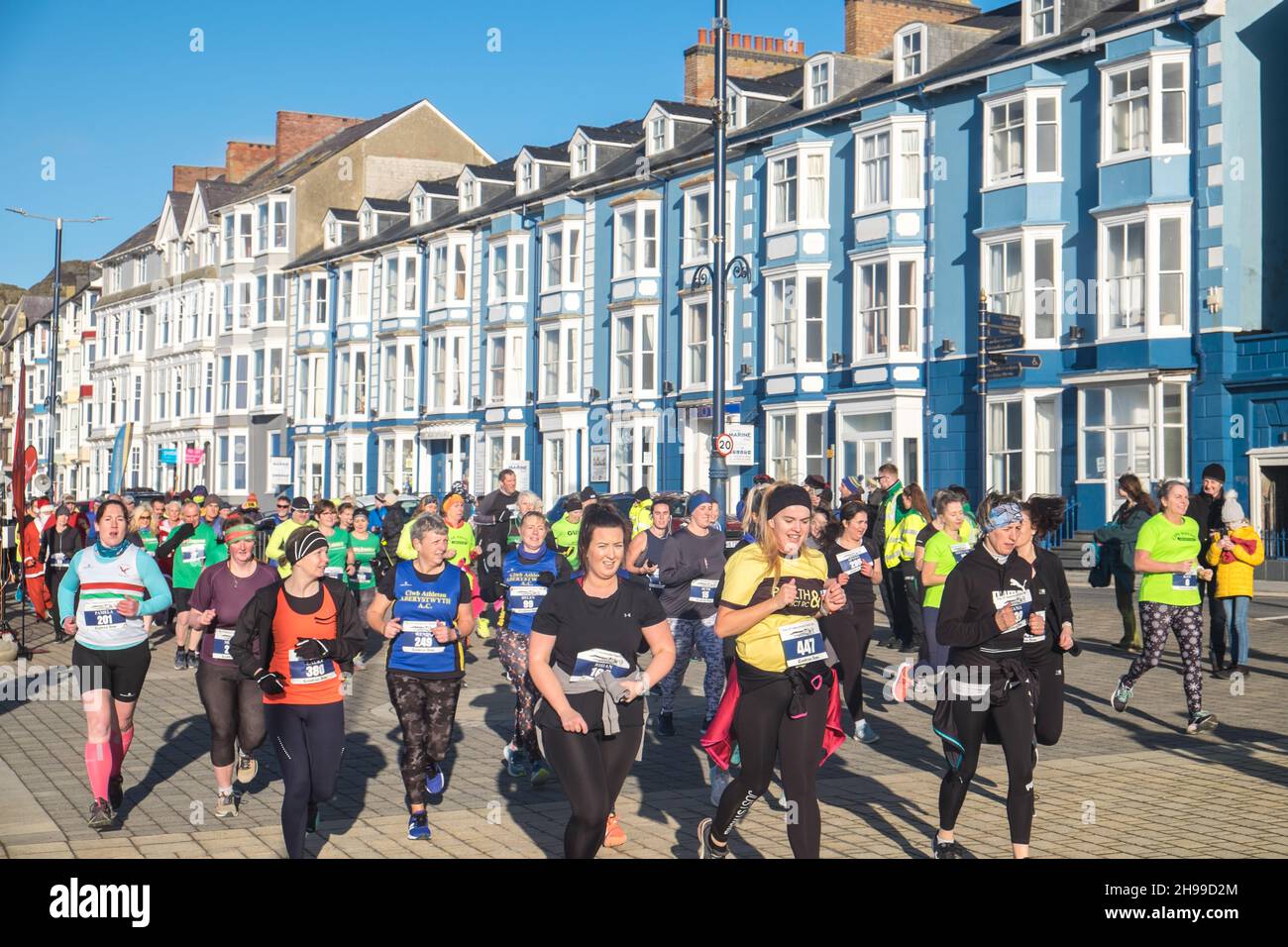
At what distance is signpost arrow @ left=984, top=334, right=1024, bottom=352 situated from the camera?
30273 mm

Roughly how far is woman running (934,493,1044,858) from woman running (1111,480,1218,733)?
4.53 meters

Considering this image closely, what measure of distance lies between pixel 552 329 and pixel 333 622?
37725 millimetres

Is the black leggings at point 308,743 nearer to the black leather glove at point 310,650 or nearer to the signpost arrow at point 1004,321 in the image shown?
the black leather glove at point 310,650

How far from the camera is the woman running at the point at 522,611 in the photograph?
10445 millimetres

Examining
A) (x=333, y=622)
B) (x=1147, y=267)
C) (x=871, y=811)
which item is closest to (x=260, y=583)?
(x=333, y=622)

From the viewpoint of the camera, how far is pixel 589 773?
6.68 metres

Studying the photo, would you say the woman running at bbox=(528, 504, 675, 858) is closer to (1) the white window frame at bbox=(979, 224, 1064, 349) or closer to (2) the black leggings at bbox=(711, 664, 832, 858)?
(2) the black leggings at bbox=(711, 664, 832, 858)

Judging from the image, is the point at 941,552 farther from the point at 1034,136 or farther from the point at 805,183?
the point at 805,183

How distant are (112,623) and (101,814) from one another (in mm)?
1286

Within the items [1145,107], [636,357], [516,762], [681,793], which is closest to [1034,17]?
[1145,107]

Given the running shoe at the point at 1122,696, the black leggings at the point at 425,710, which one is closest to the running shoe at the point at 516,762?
the black leggings at the point at 425,710

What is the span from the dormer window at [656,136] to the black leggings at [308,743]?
1454 inches

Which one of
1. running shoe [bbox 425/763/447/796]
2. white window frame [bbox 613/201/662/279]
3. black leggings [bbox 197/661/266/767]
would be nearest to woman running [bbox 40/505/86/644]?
black leggings [bbox 197/661/266/767]

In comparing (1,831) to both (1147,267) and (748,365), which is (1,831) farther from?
(748,365)
